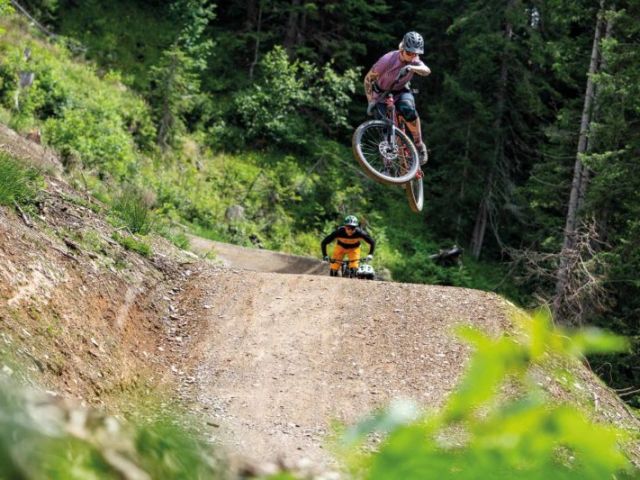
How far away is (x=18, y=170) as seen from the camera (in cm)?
963

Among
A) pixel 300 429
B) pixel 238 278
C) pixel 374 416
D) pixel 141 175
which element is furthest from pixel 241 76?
pixel 374 416

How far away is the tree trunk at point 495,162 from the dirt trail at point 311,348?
47.3 ft

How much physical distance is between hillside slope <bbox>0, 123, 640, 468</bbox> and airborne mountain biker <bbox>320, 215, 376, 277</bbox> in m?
2.02

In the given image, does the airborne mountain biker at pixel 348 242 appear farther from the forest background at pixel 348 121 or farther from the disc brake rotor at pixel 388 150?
the forest background at pixel 348 121

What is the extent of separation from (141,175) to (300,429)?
1372cm

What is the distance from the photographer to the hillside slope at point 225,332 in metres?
7.48

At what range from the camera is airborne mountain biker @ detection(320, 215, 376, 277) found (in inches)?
548

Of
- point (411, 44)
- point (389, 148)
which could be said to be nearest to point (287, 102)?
point (389, 148)

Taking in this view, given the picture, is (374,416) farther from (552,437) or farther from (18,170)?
(18,170)

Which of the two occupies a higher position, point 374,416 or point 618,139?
point 374,416

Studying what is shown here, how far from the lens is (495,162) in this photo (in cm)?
2570

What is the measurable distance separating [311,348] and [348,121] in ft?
68.2

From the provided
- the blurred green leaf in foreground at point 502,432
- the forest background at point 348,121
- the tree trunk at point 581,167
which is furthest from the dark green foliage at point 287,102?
the blurred green leaf in foreground at point 502,432

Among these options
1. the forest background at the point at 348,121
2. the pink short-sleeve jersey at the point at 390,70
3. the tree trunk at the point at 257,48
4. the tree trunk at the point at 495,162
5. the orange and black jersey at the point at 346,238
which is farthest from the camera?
the tree trunk at the point at 257,48
